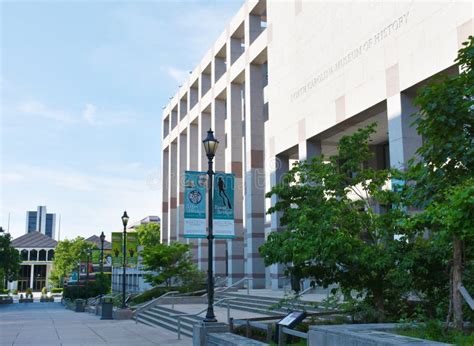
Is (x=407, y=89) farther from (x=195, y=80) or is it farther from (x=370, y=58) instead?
(x=195, y=80)

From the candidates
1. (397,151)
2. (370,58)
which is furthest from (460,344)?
(370,58)

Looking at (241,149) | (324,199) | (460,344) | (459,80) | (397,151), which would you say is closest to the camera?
(460,344)

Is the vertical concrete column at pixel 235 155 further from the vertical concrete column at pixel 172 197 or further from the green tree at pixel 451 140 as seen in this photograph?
the green tree at pixel 451 140

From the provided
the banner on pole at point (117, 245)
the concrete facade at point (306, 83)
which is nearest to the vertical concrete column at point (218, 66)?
the concrete facade at point (306, 83)

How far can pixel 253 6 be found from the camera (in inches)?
1563

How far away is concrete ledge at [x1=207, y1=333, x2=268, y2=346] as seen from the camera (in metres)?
11.8

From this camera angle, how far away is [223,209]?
16094mm

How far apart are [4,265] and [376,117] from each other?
2396 inches

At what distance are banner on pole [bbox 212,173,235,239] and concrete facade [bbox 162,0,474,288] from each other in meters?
6.01

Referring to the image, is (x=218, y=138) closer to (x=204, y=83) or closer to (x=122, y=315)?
(x=204, y=83)

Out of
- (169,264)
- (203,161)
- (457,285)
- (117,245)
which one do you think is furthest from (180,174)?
(457,285)

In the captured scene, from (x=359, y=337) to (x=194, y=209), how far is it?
29.0 feet

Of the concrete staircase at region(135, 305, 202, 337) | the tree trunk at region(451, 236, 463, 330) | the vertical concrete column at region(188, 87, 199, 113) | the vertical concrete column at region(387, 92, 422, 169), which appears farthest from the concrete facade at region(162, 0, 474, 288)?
the tree trunk at region(451, 236, 463, 330)

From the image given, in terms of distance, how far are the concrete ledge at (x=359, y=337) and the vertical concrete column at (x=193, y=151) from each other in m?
44.7
